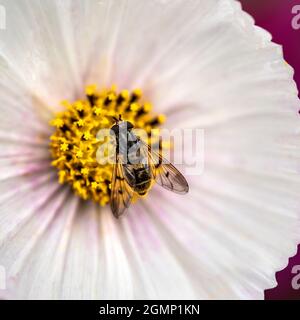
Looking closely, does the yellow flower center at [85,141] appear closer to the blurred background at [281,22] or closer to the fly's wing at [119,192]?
the fly's wing at [119,192]

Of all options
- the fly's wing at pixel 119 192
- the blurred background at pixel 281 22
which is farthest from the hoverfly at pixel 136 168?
the blurred background at pixel 281 22

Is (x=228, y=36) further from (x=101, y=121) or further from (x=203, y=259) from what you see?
(x=203, y=259)

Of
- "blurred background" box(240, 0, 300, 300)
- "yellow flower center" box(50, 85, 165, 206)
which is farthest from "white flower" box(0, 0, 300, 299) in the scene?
"blurred background" box(240, 0, 300, 300)

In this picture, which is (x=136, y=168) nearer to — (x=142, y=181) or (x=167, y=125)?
(x=142, y=181)

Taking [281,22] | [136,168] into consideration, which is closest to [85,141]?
[136,168]

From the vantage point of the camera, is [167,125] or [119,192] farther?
[167,125]
